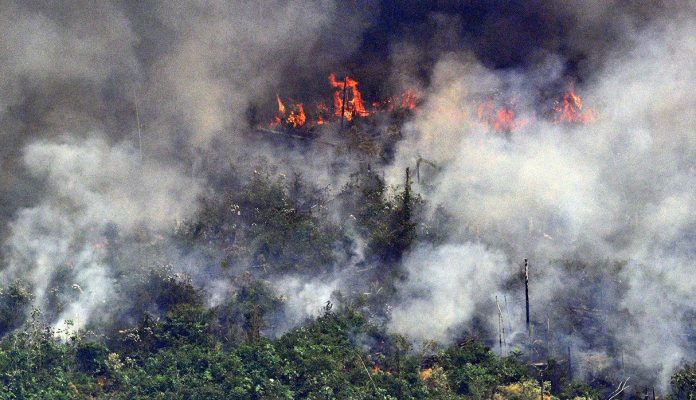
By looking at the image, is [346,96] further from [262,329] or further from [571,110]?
[262,329]

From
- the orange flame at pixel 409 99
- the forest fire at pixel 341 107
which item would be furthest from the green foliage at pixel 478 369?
the forest fire at pixel 341 107

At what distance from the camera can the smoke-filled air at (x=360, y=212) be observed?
3122 cm

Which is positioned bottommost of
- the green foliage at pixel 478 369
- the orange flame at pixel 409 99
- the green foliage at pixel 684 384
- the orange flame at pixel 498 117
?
the green foliage at pixel 684 384

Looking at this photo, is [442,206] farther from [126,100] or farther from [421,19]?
[126,100]

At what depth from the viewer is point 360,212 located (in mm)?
35438

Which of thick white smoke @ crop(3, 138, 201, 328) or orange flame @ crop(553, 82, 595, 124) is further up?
orange flame @ crop(553, 82, 595, 124)

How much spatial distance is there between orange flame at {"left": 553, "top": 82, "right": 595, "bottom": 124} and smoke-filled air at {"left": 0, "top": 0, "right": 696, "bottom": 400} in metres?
0.08

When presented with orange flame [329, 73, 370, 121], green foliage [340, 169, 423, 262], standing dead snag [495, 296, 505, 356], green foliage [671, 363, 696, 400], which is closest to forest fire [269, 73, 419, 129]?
orange flame [329, 73, 370, 121]

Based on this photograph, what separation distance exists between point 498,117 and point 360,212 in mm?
4777

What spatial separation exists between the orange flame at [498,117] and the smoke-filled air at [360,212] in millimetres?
72

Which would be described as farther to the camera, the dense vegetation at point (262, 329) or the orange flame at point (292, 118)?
the orange flame at point (292, 118)

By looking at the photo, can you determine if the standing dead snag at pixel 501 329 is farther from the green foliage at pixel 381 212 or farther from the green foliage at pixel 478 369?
the green foliage at pixel 381 212

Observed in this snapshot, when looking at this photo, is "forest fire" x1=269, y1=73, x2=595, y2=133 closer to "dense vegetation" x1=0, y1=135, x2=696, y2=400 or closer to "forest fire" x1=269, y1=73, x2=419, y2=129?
"forest fire" x1=269, y1=73, x2=419, y2=129

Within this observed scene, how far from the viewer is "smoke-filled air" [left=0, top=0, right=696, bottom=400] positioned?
31219mm
